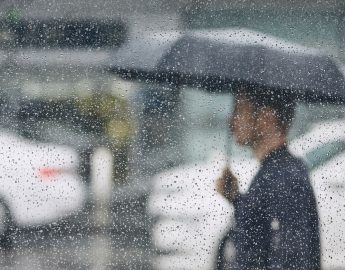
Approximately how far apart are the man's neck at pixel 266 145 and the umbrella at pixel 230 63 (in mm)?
126

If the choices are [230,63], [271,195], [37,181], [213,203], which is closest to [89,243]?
[37,181]

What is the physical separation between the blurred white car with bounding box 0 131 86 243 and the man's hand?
364 mm

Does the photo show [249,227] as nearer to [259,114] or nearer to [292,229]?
[292,229]

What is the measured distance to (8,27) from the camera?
67.9 inches

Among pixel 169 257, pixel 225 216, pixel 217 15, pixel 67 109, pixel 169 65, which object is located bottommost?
pixel 169 257

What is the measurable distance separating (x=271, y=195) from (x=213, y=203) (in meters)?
0.16

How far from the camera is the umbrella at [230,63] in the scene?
5.52 feet

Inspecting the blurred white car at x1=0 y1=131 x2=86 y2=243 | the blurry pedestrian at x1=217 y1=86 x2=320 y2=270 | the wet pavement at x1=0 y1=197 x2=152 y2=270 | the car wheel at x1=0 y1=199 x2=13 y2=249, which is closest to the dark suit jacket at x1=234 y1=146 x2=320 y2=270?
the blurry pedestrian at x1=217 y1=86 x2=320 y2=270

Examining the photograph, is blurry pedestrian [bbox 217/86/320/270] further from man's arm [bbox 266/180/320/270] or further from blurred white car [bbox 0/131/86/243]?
blurred white car [bbox 0/131/86/243]

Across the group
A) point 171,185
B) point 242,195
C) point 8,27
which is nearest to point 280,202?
point 242,195

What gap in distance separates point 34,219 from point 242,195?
56 cm

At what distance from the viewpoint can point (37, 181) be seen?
67.8 inches

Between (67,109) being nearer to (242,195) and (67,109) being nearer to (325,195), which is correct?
(242,195)

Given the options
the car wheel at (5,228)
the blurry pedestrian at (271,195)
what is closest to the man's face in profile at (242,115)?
the blurry pedestrian at (271,195)
